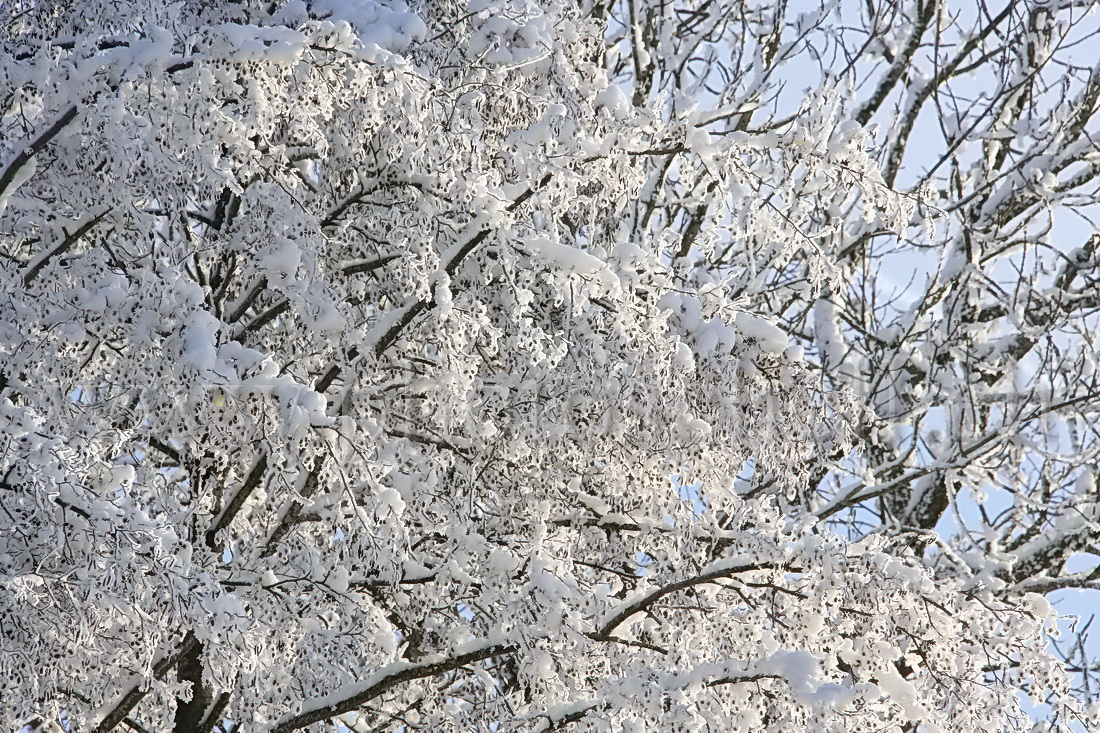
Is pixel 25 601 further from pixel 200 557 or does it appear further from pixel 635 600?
pixel 635 600

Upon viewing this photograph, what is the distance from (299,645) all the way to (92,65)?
2.66m

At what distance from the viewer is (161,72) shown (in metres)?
3.90

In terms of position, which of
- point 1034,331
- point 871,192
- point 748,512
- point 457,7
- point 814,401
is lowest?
point 748,512

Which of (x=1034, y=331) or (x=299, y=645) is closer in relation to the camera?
(x=299, y=645)

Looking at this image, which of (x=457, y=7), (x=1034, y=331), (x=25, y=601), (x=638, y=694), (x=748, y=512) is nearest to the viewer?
(x=25, y=601)

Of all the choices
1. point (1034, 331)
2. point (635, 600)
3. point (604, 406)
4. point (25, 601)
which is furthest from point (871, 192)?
point (1034, 331)

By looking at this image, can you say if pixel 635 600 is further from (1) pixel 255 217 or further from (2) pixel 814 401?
(1) pixel 255 217

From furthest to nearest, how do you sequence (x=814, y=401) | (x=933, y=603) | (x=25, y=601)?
(x=814, y=401), (x=933, y=603), (x=25, y=601)

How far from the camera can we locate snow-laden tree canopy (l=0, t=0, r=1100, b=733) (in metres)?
3.91

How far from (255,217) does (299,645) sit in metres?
1.97

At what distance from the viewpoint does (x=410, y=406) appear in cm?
569

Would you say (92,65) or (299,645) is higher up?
(92,65)

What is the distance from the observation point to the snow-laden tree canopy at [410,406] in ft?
12.8

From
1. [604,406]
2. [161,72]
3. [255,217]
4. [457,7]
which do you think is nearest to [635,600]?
[604,406]
